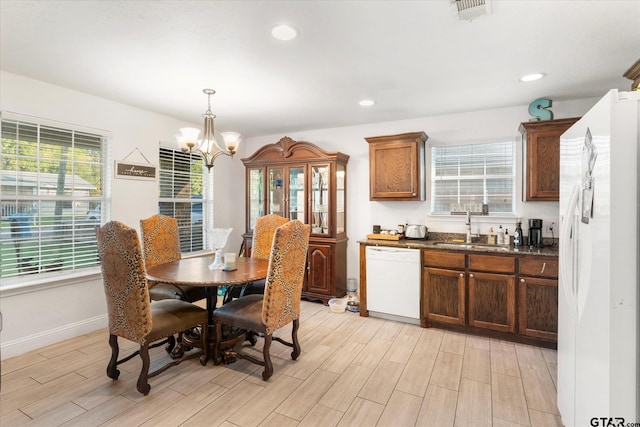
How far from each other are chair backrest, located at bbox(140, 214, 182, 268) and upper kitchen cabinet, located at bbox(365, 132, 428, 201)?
240 cm

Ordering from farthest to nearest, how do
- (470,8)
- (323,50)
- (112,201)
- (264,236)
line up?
1. (264,236)
2. (112,201)
3. (323,50)
4. (470,8)

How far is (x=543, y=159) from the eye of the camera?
10.9ft

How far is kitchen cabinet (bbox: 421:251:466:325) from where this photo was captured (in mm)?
3389

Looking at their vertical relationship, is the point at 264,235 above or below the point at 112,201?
below

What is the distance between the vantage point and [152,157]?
4.07m

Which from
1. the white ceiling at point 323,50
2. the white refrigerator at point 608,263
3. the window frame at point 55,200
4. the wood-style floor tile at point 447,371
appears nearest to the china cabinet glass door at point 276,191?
the white ceiling at point 323,50

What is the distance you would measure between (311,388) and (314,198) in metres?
2.63

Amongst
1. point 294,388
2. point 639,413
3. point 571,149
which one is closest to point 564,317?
point 639,413

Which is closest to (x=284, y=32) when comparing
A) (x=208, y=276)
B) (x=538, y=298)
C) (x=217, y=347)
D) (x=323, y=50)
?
(x=323, y=50)

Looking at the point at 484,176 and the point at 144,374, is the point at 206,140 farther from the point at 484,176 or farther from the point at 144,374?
the point at 484,176

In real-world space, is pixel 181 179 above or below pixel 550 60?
below

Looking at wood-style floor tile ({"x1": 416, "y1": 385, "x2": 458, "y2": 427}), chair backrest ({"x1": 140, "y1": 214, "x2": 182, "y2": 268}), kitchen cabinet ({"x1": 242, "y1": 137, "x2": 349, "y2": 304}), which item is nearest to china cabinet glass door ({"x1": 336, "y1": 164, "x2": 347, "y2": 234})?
kitchen cabinet ({"x1": 242, "y1": 137, "x2": 349, "y2": 304})

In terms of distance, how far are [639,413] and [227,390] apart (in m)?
2.28

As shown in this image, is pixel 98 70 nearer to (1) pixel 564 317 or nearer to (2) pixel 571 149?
(2) pixel 571 149
